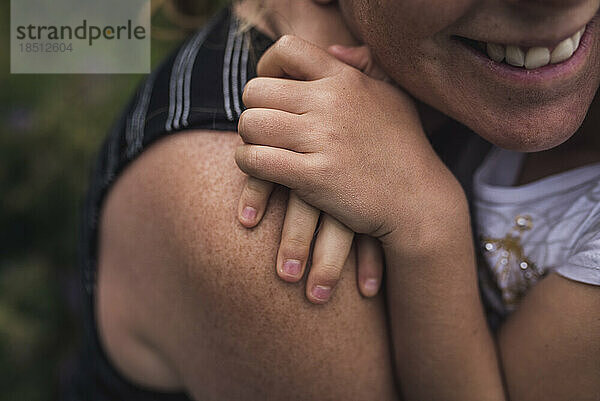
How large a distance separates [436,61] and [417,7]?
0.10 metres

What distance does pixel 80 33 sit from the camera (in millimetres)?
1507

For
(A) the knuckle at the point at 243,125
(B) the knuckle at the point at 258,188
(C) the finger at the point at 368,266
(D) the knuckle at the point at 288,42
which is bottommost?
(C) the finger at the point at 368,266

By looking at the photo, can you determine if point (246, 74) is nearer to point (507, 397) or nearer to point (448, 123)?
point (448, 123)

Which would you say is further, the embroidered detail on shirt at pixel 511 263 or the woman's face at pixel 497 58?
the embroidered detail on shirt at pixel 511 263

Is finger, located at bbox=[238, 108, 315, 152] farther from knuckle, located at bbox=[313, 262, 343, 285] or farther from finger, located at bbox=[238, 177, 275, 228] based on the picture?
knuckle, located at bbox=[313, 262, 343, 285]

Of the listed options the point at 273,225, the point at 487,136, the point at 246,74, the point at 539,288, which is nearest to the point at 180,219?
the point at 273,225

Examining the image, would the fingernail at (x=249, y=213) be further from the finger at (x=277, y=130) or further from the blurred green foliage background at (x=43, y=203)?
the blurred green foliage background at (x=43, y=203)

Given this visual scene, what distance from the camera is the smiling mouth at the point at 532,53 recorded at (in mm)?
973

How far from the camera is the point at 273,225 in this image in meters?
1.03

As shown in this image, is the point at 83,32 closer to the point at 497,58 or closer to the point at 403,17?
the point at 403,17

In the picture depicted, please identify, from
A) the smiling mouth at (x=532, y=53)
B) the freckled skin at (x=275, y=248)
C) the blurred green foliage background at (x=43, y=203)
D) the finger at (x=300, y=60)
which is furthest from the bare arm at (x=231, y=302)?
the blurred green foliage background at (x=43, y=203)

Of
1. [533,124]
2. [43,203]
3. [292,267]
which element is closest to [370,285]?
[292,267]

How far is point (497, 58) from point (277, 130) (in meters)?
0.35

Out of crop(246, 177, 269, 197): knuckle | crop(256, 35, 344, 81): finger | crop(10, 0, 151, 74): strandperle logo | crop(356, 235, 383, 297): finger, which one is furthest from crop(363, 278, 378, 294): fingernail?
crop(10, 0, 151, 74): strandperle logo
